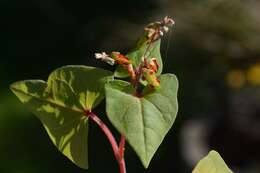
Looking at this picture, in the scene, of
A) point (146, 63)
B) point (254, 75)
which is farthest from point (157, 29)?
point (254, 75)

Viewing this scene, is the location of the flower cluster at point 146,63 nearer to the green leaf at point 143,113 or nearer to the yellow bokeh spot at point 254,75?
the green leaf at point 143,113

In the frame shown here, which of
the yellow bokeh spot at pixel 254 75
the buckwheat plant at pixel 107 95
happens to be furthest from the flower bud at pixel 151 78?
the yellow bokeh spot at pixel 254 75

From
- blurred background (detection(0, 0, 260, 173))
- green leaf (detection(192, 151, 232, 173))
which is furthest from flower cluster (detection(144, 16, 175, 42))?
blurred background (detection(0, 0, 260, 173))

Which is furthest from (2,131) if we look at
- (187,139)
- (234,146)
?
(234,146)

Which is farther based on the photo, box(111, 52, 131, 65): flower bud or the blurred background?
the blurred background

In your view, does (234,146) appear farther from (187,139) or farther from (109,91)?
(109,91)

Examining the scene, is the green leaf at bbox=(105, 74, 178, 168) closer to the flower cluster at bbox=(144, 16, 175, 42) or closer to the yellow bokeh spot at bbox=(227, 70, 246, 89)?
the flower cluster at bbox=(144, 16, 175, 42)
